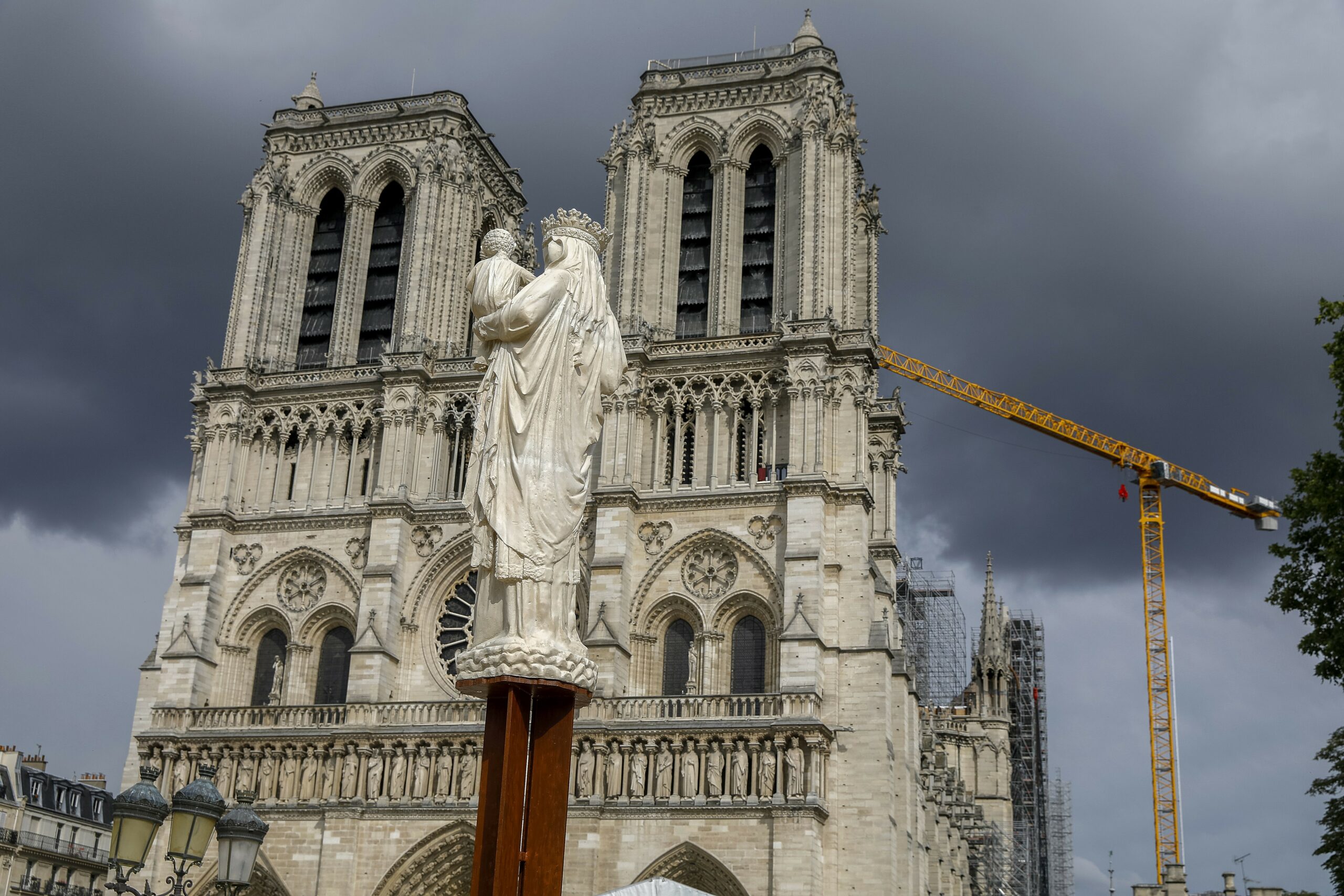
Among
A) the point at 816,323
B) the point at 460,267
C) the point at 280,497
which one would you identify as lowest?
the point at 280,497

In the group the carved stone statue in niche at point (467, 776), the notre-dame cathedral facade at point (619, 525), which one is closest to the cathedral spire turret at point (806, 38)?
the notre-dame cathedral facade at point (619, 525)

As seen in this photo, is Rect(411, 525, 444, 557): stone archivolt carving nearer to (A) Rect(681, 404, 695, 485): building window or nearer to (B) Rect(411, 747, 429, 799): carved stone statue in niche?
(B) Rect(411, 747, 429, 799): carved stone statue in niche

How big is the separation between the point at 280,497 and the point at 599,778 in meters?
12.4

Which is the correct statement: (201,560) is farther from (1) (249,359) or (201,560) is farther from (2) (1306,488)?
(2) (1306,488)

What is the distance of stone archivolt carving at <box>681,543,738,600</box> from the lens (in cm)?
3725

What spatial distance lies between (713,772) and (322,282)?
1955 centimetres

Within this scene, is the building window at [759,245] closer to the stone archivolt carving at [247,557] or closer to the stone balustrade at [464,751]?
the stone balustrade at [464,751]

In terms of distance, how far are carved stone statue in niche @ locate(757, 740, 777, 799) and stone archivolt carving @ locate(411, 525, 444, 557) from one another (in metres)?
10.4

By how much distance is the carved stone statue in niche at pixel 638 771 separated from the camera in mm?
34781

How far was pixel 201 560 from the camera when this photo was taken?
40625 mm

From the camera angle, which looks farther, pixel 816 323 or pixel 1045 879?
pixel 1045 879

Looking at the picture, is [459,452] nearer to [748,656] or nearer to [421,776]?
[421,776]

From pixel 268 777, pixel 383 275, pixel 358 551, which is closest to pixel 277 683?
pixel 268 777

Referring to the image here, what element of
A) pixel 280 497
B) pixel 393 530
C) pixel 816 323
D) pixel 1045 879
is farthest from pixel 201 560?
pixel 1045 879
